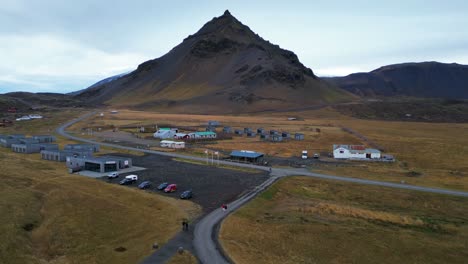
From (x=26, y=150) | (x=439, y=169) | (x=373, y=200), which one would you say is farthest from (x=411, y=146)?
(x=26, y=150)

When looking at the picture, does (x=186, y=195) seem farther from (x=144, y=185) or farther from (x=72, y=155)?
(x=72, y=155)

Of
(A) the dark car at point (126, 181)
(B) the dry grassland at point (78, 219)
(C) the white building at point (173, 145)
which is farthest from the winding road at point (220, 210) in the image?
(A) the dark car at point (126, 181)

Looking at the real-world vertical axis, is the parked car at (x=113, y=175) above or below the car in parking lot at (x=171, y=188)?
above

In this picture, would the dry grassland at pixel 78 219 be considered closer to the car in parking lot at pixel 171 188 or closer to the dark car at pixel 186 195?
the dark car at pixel 186 195

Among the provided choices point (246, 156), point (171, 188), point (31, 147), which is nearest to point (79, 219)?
point (171, 188)

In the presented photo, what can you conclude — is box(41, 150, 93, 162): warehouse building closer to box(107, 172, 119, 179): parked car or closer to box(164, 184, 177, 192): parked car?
box(107, 172, 119, 179): parked car

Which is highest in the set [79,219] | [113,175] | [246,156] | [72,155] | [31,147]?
[31,147]
